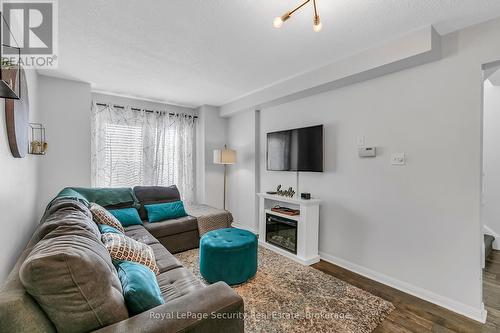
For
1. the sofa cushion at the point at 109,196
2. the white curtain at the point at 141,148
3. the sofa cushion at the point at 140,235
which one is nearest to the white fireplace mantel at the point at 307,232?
the sofa cushion at the point at 140,235

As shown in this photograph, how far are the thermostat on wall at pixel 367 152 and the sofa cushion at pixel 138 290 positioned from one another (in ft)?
8.23

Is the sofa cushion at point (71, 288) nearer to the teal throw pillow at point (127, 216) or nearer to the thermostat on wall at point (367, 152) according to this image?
the teal throw pillow at point (127, 216)

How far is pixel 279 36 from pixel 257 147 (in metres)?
2.33

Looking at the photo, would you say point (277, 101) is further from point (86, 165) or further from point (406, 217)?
point (86, 165)

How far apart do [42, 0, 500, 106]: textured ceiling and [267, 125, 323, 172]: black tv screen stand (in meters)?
0.84

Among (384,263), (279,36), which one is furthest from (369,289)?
(279,36)

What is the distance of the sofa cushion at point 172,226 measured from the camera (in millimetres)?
3303

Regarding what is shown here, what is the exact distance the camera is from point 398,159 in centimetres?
255

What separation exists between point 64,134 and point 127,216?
5.01 ft

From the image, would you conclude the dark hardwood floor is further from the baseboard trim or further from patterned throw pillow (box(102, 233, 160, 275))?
patterned throw pillow (box(102, 233, 160, 275))

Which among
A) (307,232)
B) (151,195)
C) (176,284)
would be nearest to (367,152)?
(307,232)

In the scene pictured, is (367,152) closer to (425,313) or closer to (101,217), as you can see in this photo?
(425,313)

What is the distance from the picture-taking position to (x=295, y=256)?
10.6 ft

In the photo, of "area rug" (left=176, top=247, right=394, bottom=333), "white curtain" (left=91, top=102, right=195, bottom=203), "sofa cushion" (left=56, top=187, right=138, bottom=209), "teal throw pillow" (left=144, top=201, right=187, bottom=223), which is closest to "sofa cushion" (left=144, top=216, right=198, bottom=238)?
"teal throw pillow" (left=144, top=201, right=187, bottom=223)
